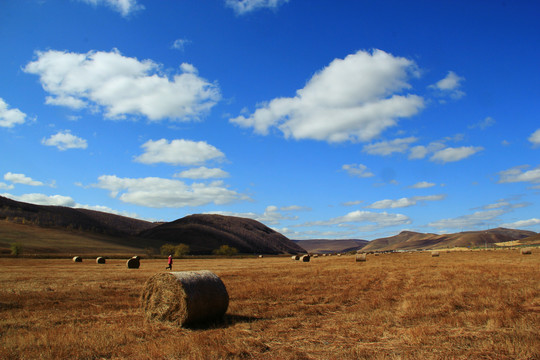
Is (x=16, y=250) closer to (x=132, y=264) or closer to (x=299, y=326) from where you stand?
(x=132, y=264)

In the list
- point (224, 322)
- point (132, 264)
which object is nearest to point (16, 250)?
point (132, 264)

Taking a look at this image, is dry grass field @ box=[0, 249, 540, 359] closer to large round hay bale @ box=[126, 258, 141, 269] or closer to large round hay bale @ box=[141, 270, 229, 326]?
large round hay bale @ box=[141, 270, 229, 326]

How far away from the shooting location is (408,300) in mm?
13133

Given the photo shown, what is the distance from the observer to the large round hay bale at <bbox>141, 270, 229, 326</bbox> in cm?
1044

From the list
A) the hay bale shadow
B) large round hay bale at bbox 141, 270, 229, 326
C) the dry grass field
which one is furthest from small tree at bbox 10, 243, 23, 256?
the hay bale shadow

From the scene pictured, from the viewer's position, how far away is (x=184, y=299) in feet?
34.3

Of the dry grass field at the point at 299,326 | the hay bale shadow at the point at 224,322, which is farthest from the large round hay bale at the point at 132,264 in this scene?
the hay bale shadow at the point at 224,322

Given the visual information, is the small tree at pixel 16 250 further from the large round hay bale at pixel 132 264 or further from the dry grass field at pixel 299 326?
the dry grass field at pixel 299 326

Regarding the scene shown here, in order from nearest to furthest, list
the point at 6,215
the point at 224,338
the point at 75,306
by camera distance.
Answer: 1. the point at 224,338
2. the point at 75,306
3. the point at 6,215

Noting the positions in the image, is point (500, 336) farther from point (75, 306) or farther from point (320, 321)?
point (75, 306)

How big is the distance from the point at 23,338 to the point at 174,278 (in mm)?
3953

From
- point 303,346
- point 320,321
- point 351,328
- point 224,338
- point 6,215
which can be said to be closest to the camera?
point 303,346

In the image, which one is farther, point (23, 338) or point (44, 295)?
point (44, 295)

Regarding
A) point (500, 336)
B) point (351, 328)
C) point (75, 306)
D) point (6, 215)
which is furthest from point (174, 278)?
point (6, 215)
